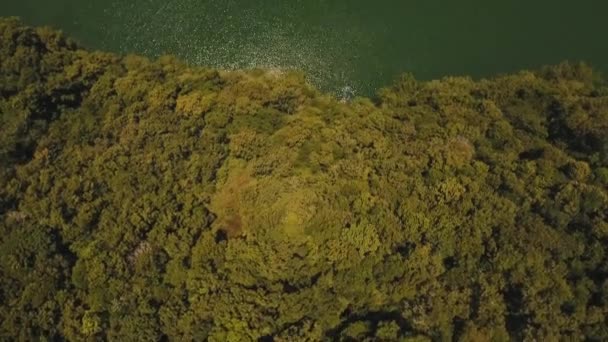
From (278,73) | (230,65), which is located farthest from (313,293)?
(230,65)

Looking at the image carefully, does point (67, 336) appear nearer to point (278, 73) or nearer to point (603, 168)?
point (278, 73)

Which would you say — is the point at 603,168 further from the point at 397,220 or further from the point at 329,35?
the point at 329,35

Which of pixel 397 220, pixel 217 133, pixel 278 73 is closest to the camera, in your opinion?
pixel 397 220

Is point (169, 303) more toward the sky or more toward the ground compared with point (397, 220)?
more toward the ground

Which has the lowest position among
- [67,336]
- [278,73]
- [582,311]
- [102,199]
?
[67,336]

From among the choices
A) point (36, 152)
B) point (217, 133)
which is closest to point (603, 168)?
point (217, 133)

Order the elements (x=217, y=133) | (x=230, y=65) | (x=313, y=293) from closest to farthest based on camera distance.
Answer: (x=313, y=293) < (x=217, y=133) < (x=230, y=65)

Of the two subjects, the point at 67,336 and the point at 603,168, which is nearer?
the point at 67,336
